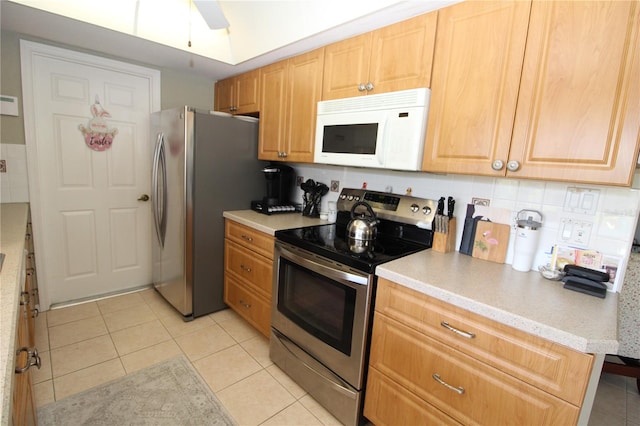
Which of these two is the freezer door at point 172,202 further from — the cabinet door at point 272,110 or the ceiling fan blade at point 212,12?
the ceiling fan blade at point 212,12

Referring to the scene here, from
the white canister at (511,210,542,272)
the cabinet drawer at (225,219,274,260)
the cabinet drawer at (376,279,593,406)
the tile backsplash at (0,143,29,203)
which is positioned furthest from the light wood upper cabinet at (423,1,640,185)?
the tile backsplash at (0,143,29,203)

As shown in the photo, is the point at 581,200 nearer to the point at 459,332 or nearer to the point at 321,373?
the point at 459,332

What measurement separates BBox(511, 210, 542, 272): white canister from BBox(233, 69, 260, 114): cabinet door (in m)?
2.10

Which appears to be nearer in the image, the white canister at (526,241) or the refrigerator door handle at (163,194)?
the white canister at (526,241)

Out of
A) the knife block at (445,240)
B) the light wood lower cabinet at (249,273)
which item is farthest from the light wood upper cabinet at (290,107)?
the knife block at (445,240)

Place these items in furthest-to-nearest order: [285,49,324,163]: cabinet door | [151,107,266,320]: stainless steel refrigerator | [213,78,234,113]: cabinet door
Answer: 1. [213,78,234,113]: cabinet door
2. [151,107,266,320]: stainless steel refrigerator
3. [285,49,324,163]: cabinet door

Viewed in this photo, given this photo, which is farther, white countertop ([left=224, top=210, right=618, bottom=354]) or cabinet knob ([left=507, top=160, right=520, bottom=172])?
cabinet knob ([left=507, top=160, right=520, bottom=172])

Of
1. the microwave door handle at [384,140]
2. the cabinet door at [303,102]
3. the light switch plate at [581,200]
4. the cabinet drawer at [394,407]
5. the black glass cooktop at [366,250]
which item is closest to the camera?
the cabinet drawer at [394,407]

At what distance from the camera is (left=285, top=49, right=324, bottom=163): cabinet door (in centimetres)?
213

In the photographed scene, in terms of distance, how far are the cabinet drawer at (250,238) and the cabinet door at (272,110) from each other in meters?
0.61

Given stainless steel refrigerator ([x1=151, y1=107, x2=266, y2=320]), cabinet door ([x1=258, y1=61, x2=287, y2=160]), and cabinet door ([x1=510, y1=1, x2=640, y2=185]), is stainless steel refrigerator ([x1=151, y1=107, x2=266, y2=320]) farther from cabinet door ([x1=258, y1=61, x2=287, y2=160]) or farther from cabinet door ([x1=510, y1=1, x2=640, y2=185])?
cabinet door ([x1=510, y1=1, x2=640, y2=185])

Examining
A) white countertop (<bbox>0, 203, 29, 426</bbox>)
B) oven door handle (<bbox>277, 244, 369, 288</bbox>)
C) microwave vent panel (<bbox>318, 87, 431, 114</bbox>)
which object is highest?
microwave vent panel (<bbox>318, 87, 431, 114</bbox>)

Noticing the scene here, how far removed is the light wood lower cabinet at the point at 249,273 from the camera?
220 cm

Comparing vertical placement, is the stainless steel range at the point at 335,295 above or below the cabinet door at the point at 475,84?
below
